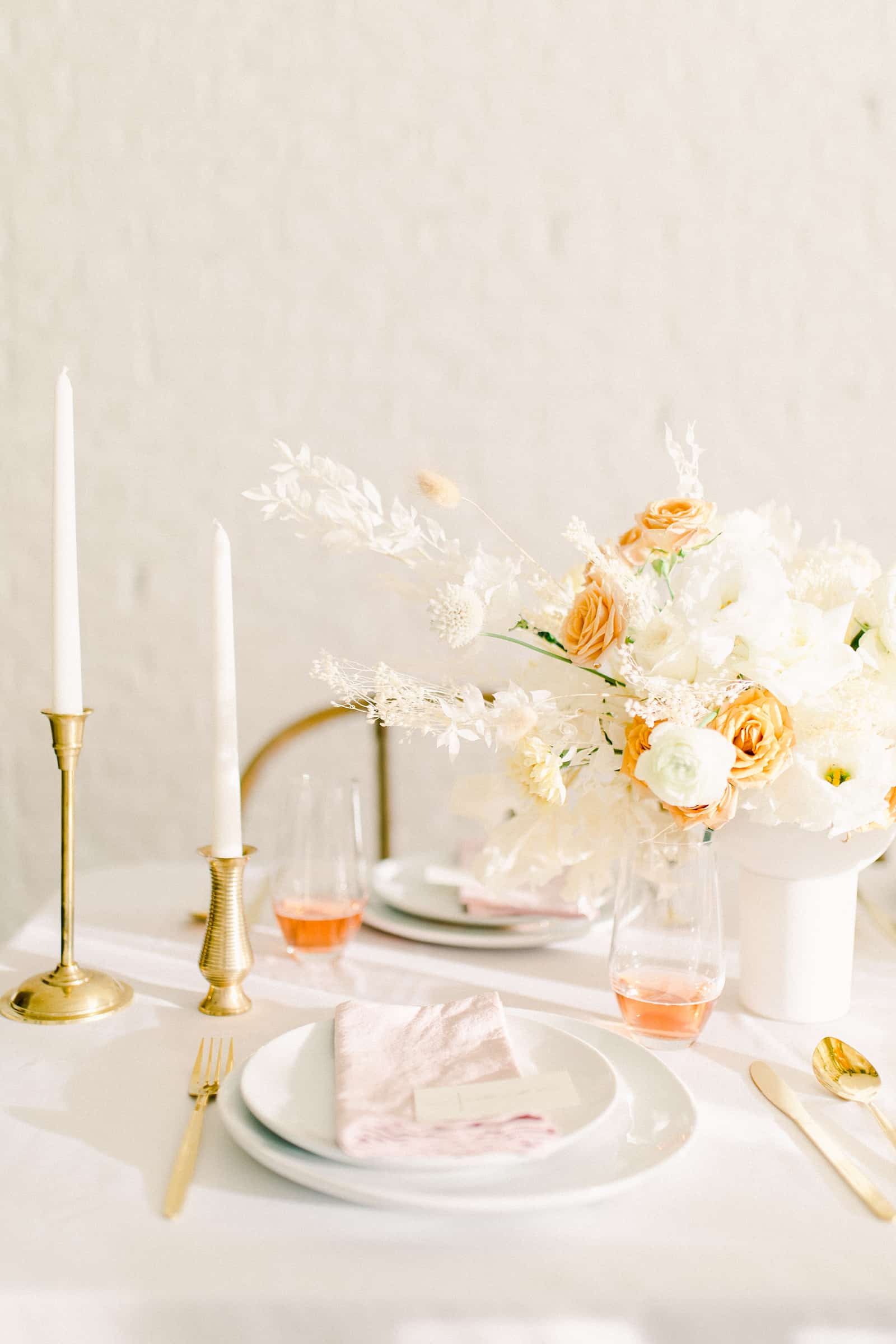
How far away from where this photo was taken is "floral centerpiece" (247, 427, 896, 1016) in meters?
0.76

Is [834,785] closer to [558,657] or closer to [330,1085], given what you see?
[558,657]

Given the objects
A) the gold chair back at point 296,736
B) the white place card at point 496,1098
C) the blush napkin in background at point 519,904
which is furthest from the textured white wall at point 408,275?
the white place card at point 496,1098

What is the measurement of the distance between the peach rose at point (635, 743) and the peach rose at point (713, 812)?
37mm

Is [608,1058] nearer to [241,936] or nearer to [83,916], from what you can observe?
[241,936]

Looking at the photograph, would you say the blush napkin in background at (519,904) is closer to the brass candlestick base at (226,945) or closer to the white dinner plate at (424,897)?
the white dinner plate at (424,897)

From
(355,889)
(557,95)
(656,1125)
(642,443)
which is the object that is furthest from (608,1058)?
(557,95)

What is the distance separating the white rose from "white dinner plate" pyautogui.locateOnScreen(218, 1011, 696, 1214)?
0.18m

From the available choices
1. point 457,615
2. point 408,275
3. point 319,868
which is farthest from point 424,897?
point 408,275

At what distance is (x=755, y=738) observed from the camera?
0.76m

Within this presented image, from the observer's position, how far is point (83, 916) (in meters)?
1.10

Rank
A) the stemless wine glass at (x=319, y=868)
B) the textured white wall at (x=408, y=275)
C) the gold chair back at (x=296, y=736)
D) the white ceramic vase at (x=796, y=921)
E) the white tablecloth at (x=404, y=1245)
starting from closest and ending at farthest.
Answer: the white tablecloth at (x=404, y=1245), the white ceramic vase at (x=796, y=921), the stemless wine glass at (x=319, y=868), the gold chair back at (x=296, y=736), the textured white wall at (x=408, y=275)

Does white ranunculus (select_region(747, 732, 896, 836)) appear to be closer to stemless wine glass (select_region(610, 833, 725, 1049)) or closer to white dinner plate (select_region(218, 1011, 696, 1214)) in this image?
stemless wine glass (select_region(610, 833, 725, 1049))

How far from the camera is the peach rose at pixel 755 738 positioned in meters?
0.76

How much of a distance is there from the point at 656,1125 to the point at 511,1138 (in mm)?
114
